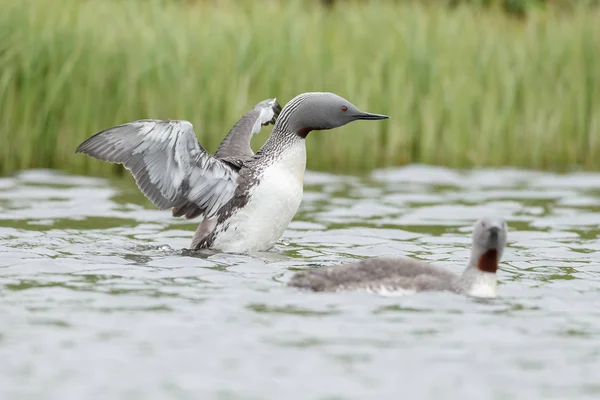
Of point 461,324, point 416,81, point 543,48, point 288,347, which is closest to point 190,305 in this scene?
point 288,347

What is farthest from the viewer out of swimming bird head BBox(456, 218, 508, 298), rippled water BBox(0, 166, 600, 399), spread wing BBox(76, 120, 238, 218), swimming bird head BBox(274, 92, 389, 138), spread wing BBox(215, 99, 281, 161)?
spread wing BBox(215, 99, 281, 161)

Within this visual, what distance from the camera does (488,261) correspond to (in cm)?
666

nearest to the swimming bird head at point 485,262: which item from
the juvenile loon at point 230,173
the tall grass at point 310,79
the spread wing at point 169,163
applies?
the juvenile loon at point 230,173

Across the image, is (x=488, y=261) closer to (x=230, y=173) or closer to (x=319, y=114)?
(x=319, y=114)

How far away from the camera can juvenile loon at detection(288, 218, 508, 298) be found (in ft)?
21.7

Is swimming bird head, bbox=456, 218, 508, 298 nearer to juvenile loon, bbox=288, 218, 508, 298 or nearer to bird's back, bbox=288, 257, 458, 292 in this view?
juvenile loon, bbox=288, 218, 508, 298

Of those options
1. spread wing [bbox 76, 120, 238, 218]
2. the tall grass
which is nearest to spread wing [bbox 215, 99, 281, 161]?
spread wing [bbox 76, 120, 238, 218]

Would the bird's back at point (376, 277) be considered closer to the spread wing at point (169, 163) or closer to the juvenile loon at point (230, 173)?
the juvenile loon at point (230, 173)

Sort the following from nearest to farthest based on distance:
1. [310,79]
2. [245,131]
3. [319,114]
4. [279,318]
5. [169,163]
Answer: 1. [279,318]
2. [169,163]
3. [319,114]
4. [245,131]
5. [310,79]

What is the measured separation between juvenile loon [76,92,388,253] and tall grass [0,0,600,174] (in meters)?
3.44

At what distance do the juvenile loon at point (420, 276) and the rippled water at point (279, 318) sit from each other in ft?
0.33

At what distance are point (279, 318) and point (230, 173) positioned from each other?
251 centimetres

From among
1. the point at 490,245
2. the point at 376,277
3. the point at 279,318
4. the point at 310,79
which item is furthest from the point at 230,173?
the point at 310,79

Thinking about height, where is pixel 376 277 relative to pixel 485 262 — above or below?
below
